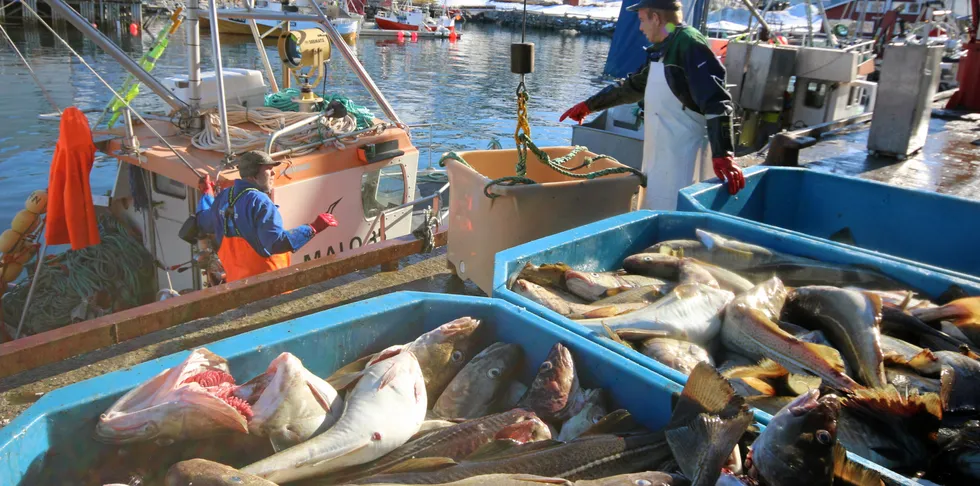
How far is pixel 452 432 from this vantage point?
7.35ft

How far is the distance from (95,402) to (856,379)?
2.75m

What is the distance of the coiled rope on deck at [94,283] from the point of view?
24.3ft

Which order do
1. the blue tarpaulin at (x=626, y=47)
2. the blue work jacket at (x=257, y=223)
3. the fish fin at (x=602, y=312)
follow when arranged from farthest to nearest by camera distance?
the blue tarpaulin at (x=626, y=47) < the blue work jacket at (x=257, y=223) < the fish fin at (x=602, y=312)

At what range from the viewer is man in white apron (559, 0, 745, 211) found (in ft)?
15.6

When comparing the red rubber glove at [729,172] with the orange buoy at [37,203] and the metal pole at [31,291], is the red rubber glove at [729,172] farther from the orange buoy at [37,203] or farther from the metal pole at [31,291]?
the orange buoy at [37,203]

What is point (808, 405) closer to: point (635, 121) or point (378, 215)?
point (378, 215)

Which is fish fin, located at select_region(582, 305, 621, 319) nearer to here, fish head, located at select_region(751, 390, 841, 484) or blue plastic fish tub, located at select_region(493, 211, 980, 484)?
blue plastic fish tub, located at select_region(493, 211, 980, 484)

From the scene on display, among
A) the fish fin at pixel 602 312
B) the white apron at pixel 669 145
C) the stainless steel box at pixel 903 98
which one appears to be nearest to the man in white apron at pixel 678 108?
the white apron at pixel 669 145

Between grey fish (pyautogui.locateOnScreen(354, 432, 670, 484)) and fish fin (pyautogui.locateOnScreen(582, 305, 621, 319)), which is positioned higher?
fish fin (pyautogui.locateOnScreen(582, 305, 621, 319))

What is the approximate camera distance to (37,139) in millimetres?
19703

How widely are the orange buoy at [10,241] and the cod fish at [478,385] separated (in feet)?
22.9

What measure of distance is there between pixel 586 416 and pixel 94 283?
22.3ft

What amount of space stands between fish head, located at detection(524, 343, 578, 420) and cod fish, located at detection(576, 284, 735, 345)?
35cm

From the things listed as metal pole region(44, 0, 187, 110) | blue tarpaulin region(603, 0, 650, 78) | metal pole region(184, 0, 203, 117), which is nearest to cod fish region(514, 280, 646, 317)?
metal pole region(44, 0, 187, 110)
